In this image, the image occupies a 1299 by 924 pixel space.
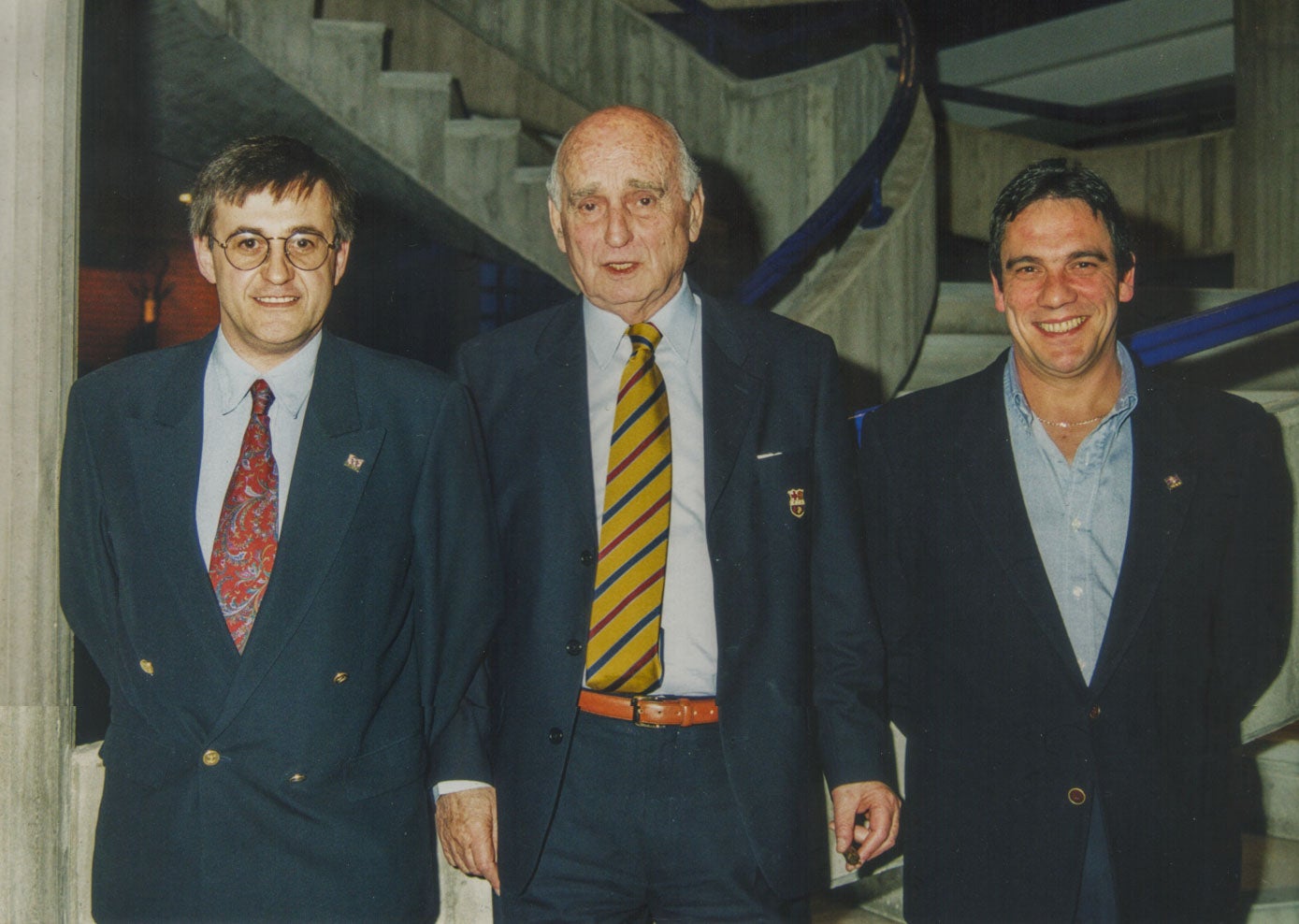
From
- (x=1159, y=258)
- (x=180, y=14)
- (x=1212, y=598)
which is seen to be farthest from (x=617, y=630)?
(x=1159, y=258)

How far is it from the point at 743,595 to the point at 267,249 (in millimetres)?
978

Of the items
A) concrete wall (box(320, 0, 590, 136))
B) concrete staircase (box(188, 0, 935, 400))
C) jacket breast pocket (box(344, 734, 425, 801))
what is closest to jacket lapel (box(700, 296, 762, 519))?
jacket breast pocket (box(344, 734, 425, 801))

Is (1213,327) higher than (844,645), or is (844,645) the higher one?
(1213,327)

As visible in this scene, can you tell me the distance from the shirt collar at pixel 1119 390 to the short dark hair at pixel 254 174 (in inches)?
51.4

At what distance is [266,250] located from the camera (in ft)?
5.90

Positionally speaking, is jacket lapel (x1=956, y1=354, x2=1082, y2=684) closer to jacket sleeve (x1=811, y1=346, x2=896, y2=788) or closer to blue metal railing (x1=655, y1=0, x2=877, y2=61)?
jacket sleeve (x1=811, y1=346, x2=896, y2=788)

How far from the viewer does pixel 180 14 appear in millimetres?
4820

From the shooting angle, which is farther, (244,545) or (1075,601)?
(1075,601)

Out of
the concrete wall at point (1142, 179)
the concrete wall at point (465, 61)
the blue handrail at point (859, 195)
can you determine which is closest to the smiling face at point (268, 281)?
the blue handrail at point (859, 195)

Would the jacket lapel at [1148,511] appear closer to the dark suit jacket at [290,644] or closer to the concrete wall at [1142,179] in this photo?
the dark suit jacket at [290,644]

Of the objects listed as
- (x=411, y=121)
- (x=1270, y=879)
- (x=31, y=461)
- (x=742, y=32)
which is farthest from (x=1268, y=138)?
(x=31, y=461)

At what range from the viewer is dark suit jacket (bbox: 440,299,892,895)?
1.85 m

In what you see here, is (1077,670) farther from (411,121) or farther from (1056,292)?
(411,121)

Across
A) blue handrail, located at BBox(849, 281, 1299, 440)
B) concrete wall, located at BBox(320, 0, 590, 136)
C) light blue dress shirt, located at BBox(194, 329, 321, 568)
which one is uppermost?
concrete wall, located at BBox(320, 0, 590, 136)
